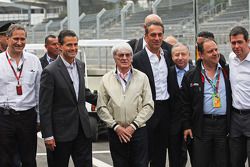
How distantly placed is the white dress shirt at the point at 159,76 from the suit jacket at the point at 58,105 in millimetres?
1187

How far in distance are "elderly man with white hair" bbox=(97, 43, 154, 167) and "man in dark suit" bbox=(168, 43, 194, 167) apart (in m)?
0.67

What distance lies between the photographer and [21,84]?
6.98 metres

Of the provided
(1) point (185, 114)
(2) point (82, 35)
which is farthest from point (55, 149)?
(2) point (82, 35)

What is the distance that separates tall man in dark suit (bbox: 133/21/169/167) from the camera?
24.8ft

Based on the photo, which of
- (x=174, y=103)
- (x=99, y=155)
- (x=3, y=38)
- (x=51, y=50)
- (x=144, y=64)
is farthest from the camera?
(x=99, y=155)

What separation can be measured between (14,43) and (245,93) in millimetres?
2670

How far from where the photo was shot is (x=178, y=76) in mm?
7840

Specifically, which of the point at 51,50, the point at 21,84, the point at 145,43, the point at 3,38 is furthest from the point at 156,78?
the point at 51,50

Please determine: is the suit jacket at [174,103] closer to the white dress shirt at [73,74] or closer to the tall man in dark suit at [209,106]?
the tall man in dark suit at [209,106]

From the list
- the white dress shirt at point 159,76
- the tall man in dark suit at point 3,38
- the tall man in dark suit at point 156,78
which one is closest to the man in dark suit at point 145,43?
the tall man in dark suit at point 156,78

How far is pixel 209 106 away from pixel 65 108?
1626 mm

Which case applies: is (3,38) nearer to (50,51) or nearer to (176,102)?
(50,51)

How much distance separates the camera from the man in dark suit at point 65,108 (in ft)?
22.2

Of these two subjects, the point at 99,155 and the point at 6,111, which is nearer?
the point at 6,111
